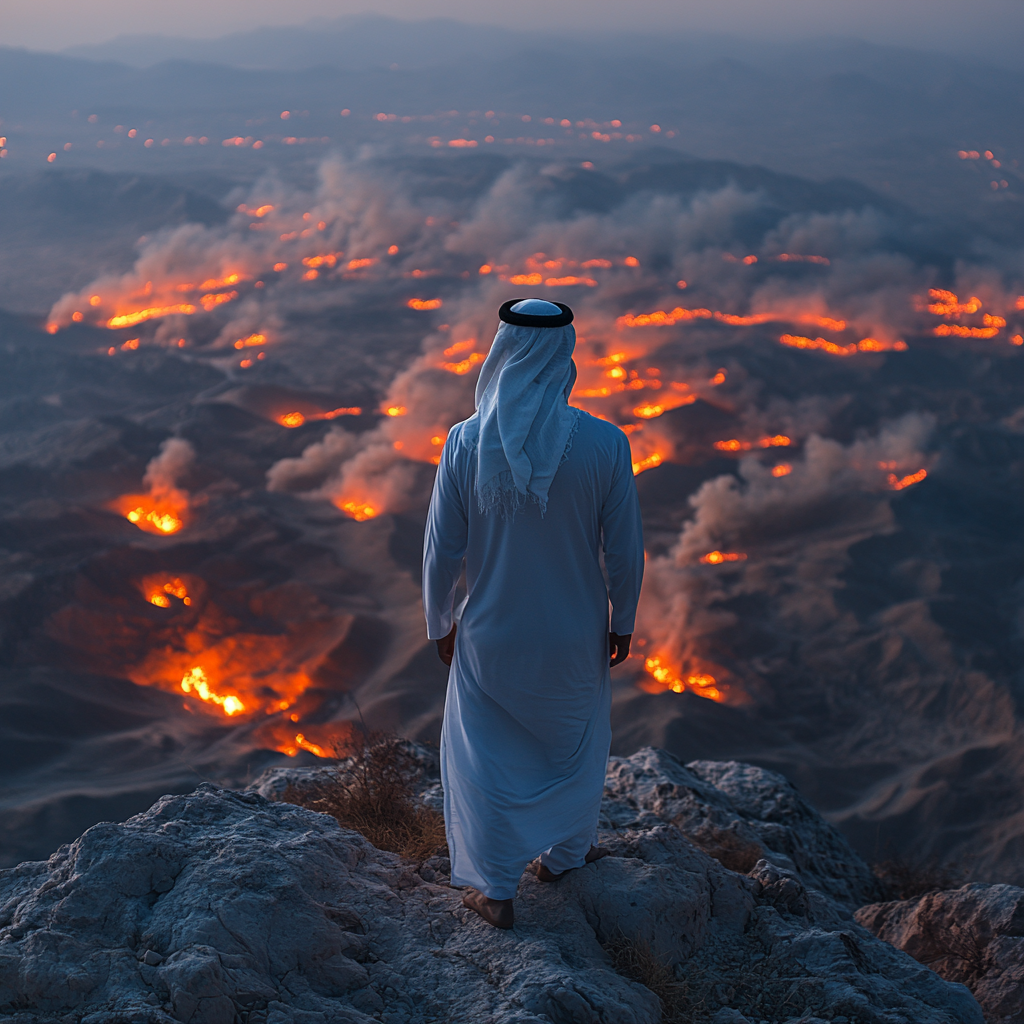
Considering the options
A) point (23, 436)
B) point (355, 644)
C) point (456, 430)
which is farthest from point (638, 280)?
point (456, 430)

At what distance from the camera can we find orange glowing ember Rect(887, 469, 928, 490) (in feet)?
109

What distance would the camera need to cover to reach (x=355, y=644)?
2231 centimetres

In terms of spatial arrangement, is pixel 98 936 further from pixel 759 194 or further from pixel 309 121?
pixel 309 121

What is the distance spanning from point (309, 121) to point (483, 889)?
657ft

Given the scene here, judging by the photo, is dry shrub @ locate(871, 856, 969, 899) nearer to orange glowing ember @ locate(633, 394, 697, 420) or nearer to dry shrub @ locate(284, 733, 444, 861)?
dry shrub @ locate(284, 733, 444, 861)

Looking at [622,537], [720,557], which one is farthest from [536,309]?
[720,557]

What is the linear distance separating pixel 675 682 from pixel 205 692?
11.0 meters

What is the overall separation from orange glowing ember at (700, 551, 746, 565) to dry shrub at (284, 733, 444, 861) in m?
23.6

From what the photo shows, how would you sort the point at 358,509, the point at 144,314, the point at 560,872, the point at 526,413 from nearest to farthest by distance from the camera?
the point at 526,413 < the point at 560,872 < the point at 358,509 < the point at 144,314

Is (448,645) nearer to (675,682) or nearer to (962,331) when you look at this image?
(675,682)

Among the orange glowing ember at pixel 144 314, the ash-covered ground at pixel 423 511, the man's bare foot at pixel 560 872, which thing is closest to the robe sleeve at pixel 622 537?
the man's bare foot at pixel 560 872

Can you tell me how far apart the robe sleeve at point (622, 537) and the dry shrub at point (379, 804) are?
1.64 m

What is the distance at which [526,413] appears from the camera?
3078 millimetres

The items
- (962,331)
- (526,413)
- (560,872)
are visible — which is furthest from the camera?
(962,331)
